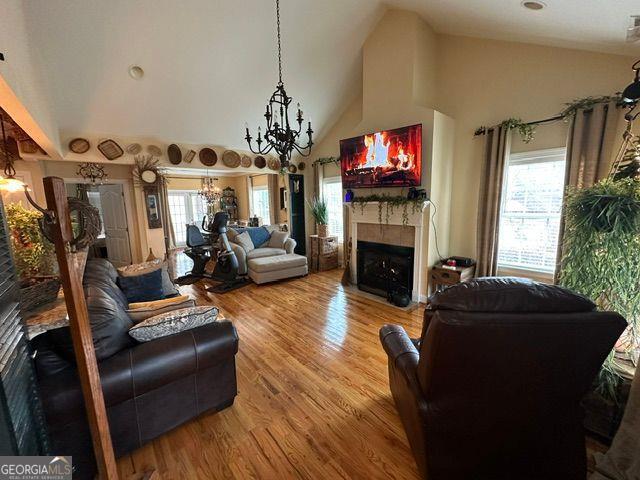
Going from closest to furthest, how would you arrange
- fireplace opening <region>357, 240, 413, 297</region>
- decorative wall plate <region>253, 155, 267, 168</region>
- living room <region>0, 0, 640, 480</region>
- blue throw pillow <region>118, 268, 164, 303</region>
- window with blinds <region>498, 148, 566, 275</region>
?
living room <region>0, 0, 640, 480</region> < blue throw pillow <region>118, 268, 164, 303</region> < window with blinds <region>498, 148, 566, 275</region> < fireplace opening <region>357, 240, 413, 297</region> < decorative wall plate <region>253, 155, 267, 168</region>

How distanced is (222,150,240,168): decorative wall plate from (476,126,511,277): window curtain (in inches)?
176

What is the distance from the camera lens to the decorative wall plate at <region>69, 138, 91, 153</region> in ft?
13.9

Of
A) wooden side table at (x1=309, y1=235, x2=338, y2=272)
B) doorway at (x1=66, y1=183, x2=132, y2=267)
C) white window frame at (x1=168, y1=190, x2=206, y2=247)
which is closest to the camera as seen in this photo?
doorway at (x1=66, y1=183, x2=132, y2=267)

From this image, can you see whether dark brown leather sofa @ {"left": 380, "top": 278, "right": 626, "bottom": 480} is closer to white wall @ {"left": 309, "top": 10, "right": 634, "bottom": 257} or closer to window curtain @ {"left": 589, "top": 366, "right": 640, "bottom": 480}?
window curtain @ {"left": 589, "top": 366, "right": 640, "bottom": 480}

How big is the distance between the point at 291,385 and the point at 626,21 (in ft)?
12.4

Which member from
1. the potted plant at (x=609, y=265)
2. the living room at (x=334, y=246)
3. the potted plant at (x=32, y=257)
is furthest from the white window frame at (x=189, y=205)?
the potted plant at (x=609, y=265)

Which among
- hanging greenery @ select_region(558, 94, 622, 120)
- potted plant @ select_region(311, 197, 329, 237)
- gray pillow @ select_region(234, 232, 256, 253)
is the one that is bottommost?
gray pillow @ select_region(234, 232, 256, 253)

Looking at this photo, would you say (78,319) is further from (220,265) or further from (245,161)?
(245,161)

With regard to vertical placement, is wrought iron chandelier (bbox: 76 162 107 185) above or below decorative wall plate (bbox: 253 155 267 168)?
below

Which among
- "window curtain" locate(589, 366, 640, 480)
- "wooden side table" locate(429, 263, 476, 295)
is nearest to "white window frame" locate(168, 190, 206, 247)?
"wooden side table" locate(429, 263, 476, 295)

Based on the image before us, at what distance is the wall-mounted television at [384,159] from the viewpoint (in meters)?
3.57

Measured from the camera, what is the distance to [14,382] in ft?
3.51

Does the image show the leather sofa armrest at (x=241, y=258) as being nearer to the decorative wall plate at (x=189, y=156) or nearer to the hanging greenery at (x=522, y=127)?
the decorative wall plate at (x=189, y=156)

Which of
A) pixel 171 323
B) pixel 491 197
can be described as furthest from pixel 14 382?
pixel 491 197
